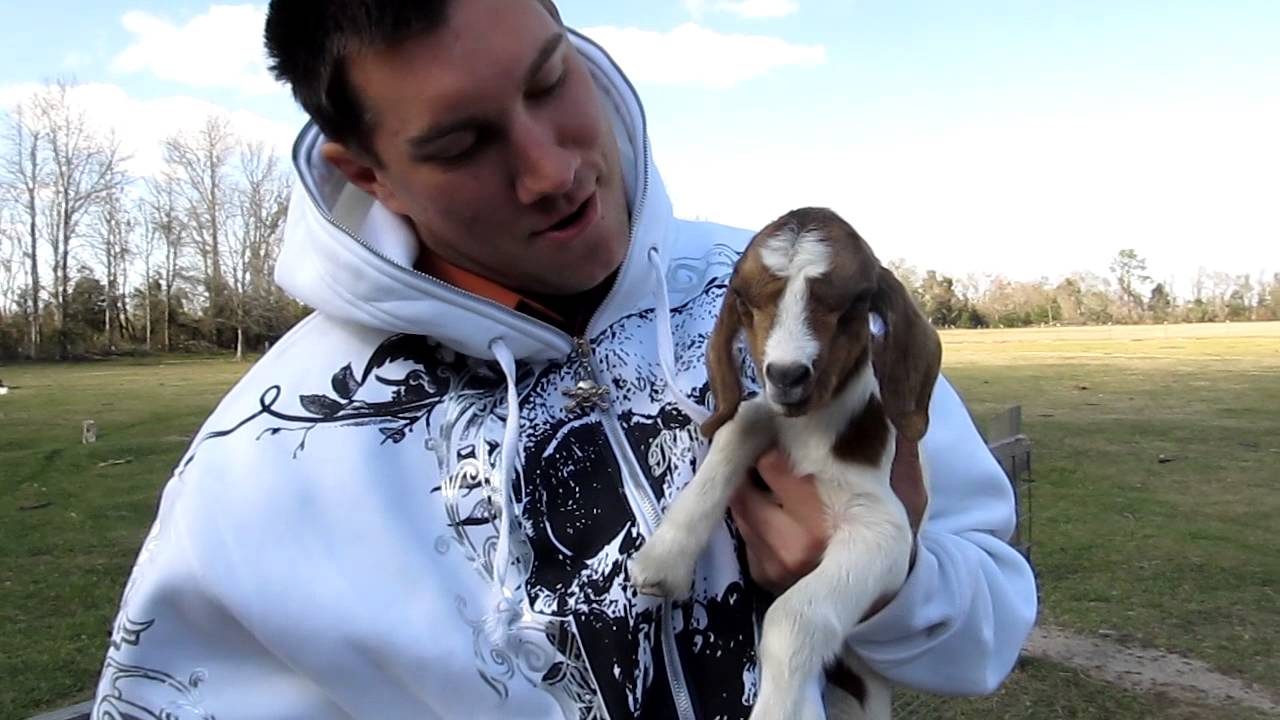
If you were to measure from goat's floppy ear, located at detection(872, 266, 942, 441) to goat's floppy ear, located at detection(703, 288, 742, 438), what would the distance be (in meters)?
0.27

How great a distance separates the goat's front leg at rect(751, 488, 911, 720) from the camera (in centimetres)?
176

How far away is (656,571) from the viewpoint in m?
1.76

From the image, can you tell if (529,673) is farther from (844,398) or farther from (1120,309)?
(1120,309)

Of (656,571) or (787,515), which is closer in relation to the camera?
(656,571)

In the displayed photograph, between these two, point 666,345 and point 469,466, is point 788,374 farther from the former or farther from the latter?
point 469,466

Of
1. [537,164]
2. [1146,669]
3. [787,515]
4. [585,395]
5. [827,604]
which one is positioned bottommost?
[1146,669]

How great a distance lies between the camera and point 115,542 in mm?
9203

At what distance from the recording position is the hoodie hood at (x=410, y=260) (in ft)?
6.23

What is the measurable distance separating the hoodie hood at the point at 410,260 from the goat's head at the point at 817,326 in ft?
0.80

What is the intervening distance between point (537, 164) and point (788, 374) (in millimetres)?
568

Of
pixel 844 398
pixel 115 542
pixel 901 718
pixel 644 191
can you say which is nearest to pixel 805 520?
pixel 844 398

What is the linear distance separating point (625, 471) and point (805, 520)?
0.36m

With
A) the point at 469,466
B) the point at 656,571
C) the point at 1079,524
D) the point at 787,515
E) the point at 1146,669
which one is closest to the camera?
the point at 656,571

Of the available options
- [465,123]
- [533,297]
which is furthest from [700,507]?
[465,123]
